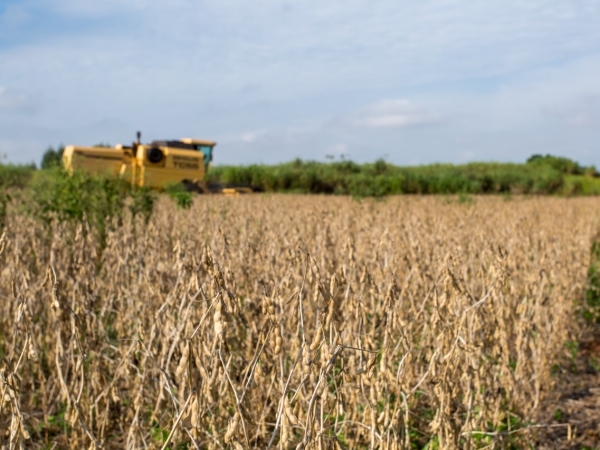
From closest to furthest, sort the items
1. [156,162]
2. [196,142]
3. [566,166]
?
[156,162]
[196,142]
[566,166]

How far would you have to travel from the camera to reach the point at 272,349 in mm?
2293

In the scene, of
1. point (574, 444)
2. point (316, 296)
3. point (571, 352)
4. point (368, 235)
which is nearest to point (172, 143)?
point (368, 235)

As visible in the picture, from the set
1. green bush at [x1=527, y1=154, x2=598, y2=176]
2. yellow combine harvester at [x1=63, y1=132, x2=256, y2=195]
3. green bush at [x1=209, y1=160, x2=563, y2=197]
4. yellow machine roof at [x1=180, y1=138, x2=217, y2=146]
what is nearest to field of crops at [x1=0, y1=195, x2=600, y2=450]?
yellow combine harvester at [x1=63, y1=132, x2=256, y2=195]

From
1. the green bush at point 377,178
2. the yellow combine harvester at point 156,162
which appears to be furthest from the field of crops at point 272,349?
the green bush at point 377,178

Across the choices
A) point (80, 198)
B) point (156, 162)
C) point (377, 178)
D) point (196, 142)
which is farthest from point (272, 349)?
point (377, 178)

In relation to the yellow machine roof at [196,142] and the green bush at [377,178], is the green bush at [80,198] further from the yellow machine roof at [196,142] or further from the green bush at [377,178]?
the green bush at [377,178]

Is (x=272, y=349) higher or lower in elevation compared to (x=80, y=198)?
lower

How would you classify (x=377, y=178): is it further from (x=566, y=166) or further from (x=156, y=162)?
(x=566, y=166)

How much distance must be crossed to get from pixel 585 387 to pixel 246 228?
280 centimetres

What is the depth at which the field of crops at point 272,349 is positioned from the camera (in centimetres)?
204

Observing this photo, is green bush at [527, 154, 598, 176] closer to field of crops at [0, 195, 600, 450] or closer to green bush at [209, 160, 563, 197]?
green bush at [209, 160, 563, 197]

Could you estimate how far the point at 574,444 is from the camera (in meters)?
3.76

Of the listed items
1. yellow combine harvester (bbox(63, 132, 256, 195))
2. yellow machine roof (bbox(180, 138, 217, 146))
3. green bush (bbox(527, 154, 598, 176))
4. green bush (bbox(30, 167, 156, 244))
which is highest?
green bush (bbox(527, 154, 598, 176))

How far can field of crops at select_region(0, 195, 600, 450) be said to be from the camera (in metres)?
2.04
